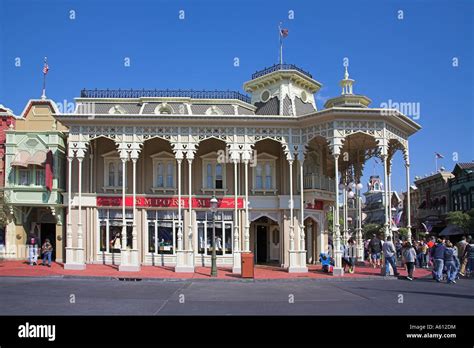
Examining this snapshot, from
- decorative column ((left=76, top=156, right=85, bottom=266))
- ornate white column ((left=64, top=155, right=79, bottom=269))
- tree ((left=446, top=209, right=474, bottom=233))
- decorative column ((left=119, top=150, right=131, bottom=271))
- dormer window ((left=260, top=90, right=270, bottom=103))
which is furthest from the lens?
tree ((left=446, top=209, right=474, bottom=233))

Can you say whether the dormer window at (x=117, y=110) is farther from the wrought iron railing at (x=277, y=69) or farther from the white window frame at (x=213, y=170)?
the wrought iron railing at (x=277, y=69)

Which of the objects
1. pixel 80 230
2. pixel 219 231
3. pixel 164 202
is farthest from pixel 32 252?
pixel 219 231

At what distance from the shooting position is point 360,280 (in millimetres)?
21125

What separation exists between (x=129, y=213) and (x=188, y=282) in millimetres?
8016

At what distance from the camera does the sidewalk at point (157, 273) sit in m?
21.3

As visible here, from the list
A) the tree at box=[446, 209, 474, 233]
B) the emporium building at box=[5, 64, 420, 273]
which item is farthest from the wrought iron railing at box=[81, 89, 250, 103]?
the tree at box=[446, 209, 474, 233]

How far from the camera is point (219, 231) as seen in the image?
2686 centimetres

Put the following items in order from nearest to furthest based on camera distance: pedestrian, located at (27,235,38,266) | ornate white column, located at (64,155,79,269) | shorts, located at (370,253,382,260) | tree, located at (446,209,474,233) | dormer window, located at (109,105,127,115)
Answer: ornate white column, located at (64,155,79,269) → pedestrian, located at (27,235,38,266) → shorts, located at (370,253,382,260) → dormer window, located at (109,105,127,115) → tree, located at (446,209,474,233)

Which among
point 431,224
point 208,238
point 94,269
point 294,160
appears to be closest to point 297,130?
point 294,160

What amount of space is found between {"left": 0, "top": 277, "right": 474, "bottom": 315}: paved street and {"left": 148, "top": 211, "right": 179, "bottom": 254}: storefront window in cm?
642

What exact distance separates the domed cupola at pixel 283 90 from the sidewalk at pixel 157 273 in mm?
8724

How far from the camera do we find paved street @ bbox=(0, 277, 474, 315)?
1208 cm

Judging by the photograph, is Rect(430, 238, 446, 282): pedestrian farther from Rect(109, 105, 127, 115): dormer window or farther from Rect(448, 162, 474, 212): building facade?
Rect(448, 162, 474, 212): building facade
